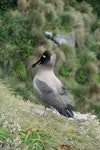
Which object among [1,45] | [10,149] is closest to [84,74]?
[1,45]

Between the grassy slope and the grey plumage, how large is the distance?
0.56 ft

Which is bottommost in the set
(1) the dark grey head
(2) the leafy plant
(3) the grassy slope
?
(3) the grassy slope

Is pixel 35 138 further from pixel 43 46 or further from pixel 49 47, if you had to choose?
pixel 49 47

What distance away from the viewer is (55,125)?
21.5 ft

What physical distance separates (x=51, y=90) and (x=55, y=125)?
2.31 ft

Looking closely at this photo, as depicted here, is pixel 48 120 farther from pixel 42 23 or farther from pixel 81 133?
pixel 42 23

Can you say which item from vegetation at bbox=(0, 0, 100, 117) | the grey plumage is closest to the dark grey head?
the grey plumage

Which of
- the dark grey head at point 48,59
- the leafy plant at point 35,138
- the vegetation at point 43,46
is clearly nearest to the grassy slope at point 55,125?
the leafy plant at point 35,138

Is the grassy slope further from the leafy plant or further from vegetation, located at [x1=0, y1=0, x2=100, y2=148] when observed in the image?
vegetation, located at [x1=0, y1=0, x2=100, y2=148]

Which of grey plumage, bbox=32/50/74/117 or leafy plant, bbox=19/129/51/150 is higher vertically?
leafy plant, bbox=19/129/51/150

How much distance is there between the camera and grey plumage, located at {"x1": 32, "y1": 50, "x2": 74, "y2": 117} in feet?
22.6

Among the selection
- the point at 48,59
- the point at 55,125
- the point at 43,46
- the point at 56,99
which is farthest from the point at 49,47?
the point at 55,125

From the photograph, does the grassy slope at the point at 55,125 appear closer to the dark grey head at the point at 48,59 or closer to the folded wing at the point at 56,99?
the folded wing at the point at 56,99

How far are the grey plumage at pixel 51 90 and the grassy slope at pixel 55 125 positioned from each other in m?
0.17
